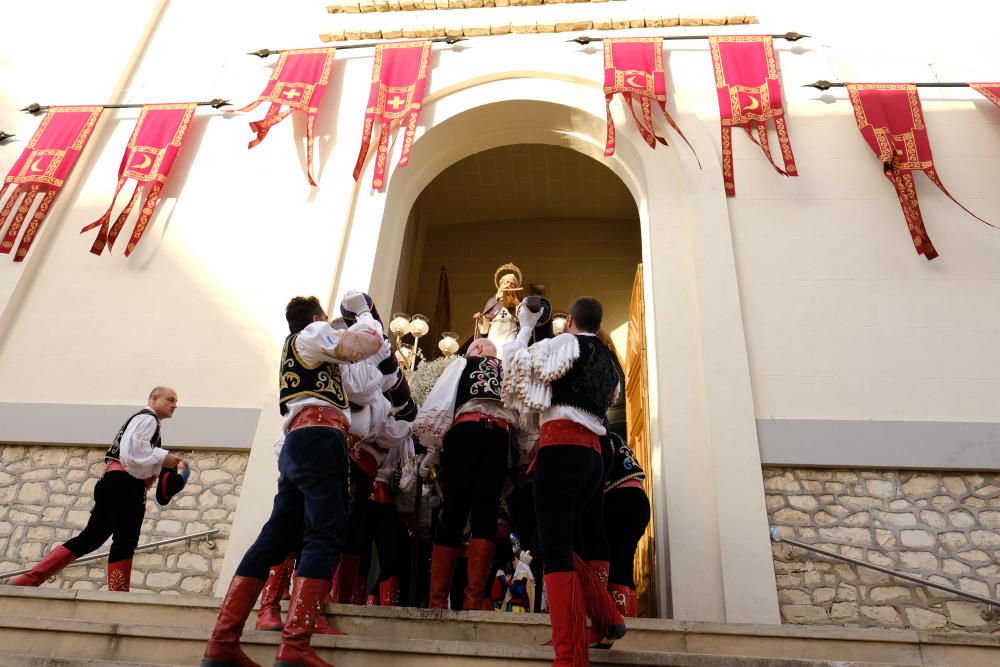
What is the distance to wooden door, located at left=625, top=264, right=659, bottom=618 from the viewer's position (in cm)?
524

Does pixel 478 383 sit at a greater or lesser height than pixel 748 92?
lesser

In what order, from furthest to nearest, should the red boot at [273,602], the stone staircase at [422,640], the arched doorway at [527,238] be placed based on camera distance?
the arched doorway at [527,238] < the red boot at [273,602] < the stone staircase at [422,640]

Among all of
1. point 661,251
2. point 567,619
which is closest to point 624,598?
point 567,619

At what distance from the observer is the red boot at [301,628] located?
2.48 meters

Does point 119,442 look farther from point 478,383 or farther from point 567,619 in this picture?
point 567,619

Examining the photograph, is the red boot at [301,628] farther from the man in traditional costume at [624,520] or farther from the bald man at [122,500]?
the bald man at [122,500]

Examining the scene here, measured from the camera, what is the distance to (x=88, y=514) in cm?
536

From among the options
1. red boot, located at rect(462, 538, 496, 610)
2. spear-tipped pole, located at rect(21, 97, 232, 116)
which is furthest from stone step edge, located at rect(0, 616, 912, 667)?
spear-tipped pole, located at rect(21, 97, 232, 116)

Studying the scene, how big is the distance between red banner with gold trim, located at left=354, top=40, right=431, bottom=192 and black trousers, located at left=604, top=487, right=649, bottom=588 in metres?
3.71

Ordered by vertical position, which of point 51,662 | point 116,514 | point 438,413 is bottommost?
point 51,662

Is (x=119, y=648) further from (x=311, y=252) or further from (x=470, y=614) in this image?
(x=311, y=252)

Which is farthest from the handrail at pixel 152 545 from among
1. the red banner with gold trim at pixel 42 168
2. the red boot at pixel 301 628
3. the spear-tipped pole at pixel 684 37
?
the spear-tipped pole at pixel 684 37

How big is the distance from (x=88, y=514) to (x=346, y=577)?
103 inches

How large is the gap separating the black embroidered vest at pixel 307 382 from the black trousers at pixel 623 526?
61.9 inches
